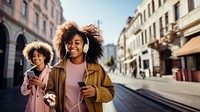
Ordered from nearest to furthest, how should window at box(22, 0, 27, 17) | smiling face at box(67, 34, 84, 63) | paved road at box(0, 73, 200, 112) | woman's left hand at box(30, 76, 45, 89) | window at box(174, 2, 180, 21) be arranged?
smiling face at box(67, 34, 84, 63) < woman's left hand at box(30, 76, 45, 89) < paved road at box(0, 73, 200, 112) < window at box(22, 0, 27, 17) < window at box(174, 2, 180, 21)

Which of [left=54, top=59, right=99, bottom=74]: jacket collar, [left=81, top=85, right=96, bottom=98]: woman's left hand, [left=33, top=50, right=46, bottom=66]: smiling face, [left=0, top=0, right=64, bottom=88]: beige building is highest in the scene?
[left=0, top=0, right=64, bottom=88]: beige building

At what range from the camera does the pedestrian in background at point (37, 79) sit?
281cm

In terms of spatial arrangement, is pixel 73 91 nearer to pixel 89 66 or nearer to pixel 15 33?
pixel 89 66

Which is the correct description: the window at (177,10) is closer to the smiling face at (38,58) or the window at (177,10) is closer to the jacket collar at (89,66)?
the smiling face at (38,58)

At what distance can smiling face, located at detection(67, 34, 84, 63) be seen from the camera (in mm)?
2096

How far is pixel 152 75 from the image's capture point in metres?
25.8

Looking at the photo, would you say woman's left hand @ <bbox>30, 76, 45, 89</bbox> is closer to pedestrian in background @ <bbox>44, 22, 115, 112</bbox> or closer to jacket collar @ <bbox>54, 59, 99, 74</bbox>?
pedestrian in background @ <bbox>44, 22, 115, 112</bbox>

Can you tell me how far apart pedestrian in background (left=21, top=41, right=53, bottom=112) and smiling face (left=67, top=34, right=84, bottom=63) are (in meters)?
0.90

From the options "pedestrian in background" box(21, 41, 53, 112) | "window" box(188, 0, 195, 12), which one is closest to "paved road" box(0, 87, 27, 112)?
"pedestrian in background" box(21, 41, 53, 112)

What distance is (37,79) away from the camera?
275 centimetres

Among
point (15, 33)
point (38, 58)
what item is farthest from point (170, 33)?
point (38, 58)

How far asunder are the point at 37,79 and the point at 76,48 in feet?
3.23

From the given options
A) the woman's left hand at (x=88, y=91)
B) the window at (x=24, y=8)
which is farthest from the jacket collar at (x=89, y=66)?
the window at (x=24, y=8)

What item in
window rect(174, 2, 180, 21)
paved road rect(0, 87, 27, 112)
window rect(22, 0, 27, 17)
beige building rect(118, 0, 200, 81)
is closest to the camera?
paved road rect(0, 87, 27, 112)
